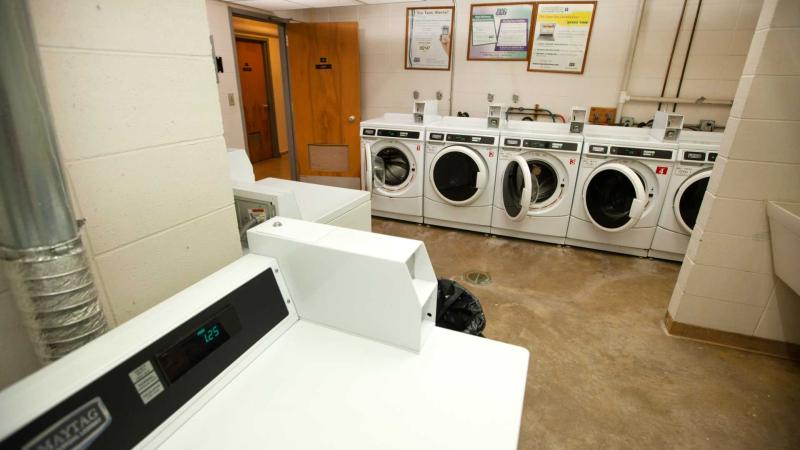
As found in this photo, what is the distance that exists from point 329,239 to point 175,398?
47cm

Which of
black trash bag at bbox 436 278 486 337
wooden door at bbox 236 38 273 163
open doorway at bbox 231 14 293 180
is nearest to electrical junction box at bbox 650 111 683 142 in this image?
black trash bag at bbox 436 278 486 337

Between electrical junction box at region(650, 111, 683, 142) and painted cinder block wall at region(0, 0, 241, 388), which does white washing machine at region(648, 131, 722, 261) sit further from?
painted cinder block wall at region(0, 0, 241, 388)

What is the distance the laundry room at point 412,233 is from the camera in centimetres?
75

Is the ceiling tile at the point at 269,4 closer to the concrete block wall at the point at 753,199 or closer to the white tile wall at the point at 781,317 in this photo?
the concrete block wall at the point at 753,199

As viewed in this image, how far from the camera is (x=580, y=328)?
90.4 inches

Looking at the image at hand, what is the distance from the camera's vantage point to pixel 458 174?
344cm

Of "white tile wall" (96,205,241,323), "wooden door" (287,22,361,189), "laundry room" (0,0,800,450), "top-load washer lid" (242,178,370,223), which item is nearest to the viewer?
"laundry room" (0,0,800,450)

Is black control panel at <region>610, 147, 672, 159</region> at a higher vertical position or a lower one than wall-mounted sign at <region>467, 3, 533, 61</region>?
lower

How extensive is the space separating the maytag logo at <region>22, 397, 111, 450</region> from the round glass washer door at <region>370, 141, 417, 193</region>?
10.1ft

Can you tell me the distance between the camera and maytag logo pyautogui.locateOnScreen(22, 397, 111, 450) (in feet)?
1.88

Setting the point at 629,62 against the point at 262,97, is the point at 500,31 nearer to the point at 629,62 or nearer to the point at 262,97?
the point at 629,62

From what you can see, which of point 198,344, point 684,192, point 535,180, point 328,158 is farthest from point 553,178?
point 198,344

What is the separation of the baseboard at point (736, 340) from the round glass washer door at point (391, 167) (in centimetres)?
231

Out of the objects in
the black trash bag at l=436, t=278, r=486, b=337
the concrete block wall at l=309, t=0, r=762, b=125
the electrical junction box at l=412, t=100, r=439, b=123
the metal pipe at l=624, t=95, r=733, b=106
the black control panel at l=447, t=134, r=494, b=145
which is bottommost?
the black trash bag at l=436, t=278, r=486, b=337
